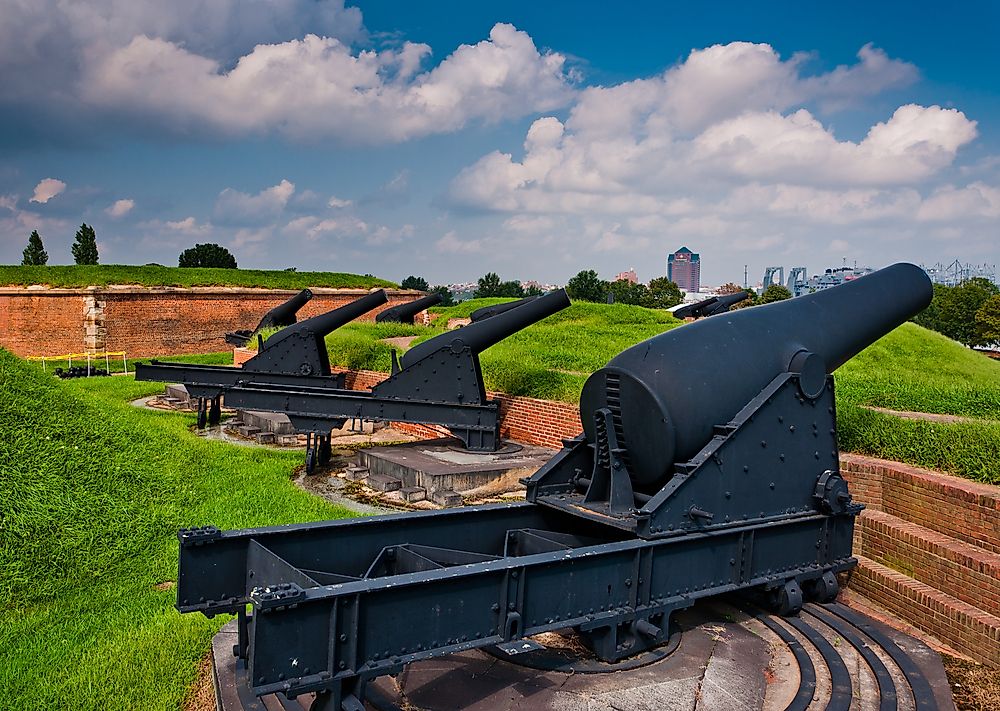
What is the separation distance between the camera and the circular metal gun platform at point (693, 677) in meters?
3.78

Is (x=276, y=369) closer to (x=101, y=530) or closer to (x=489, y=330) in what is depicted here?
(x=489, y=330)

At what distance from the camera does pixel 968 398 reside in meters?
8.87

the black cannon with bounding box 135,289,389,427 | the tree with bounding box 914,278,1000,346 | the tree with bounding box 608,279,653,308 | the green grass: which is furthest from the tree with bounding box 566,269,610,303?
the black cannon with bounding box 135,289,389,427

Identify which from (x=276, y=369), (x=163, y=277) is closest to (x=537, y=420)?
(x=276, y=369)

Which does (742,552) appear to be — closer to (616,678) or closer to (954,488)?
(616,678)

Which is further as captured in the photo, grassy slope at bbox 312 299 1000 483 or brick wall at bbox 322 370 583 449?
brick wall at bbox 322 370 583 449

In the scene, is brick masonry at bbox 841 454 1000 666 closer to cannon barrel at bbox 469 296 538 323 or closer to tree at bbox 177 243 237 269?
cannon barrel at bbox 469 296 538 323

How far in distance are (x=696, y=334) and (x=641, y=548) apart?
4.48ft

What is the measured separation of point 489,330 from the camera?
31.9 feet

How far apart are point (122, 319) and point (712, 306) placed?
19.3 meters

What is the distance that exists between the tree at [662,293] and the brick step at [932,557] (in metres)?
49.5

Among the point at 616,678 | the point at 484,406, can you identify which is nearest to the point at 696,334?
the point at 616,678

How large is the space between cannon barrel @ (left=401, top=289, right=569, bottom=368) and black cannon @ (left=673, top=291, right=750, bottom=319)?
13251 millimetres

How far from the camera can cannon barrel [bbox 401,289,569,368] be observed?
381 inches
